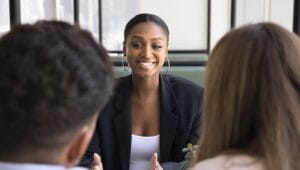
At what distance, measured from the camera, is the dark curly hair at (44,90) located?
2.08ft

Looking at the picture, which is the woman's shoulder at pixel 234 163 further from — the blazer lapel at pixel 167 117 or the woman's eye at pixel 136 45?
the woman's eye at pixel 136 45

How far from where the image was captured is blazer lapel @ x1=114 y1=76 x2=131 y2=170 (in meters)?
1.95

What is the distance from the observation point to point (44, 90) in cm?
63

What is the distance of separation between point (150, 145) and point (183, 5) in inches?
121

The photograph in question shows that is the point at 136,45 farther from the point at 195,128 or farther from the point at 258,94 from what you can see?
the point at 258,94

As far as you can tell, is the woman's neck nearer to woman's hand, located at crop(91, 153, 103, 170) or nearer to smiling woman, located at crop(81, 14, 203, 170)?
smiling woman, located at crop(81, 14, 203, 170)

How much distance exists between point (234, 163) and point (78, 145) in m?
0.44

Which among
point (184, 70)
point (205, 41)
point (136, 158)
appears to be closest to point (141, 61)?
point (136, 158)

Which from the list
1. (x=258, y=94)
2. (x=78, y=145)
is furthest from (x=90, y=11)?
(x=78, y=145)

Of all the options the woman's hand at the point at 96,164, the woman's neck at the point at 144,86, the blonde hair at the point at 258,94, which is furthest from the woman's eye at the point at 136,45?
the blonde hair at the point at 258,94

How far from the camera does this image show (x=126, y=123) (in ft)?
6.52

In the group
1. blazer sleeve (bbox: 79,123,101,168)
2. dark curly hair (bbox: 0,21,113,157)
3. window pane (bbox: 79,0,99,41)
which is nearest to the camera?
dark curly hair (bbox: 0,21,113,157)

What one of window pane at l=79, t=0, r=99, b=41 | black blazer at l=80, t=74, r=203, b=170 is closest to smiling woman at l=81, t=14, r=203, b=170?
black blazer at l=80, t=74, r=203, b=170

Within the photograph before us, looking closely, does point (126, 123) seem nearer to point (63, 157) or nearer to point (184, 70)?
point (184, 70)
